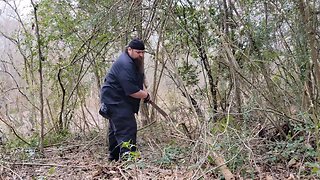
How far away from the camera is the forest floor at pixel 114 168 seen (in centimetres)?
365

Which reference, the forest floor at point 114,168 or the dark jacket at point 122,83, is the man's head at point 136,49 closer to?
the dark jacket at point 122,83

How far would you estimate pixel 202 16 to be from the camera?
5785mm

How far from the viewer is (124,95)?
474 cm

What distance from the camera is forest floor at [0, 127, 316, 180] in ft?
12.0

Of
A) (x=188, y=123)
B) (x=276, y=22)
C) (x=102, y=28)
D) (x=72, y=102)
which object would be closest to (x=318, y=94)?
(x=276, y=22)

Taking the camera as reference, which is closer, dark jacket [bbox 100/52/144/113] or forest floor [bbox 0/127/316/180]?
forest floor [bbox 0/127/316/180]

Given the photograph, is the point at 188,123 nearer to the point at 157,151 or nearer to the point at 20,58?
the point at 157,151

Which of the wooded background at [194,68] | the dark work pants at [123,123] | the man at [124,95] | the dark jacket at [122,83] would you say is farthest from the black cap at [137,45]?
the dark work pants at [123,123]

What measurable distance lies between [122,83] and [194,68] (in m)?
2.05

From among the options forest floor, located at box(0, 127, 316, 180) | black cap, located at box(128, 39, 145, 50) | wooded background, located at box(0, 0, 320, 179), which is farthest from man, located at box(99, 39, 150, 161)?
wooded background, located at box(0, 0, 320, 179)

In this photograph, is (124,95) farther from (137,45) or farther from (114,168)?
(114,168)

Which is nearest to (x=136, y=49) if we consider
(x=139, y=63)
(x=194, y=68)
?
(x=139, y=63)

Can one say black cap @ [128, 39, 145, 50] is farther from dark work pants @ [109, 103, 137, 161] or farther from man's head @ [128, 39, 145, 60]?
dark work pants @ [109, 103, 137, 161]

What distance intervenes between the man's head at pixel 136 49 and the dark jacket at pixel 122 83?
0.05 meters
